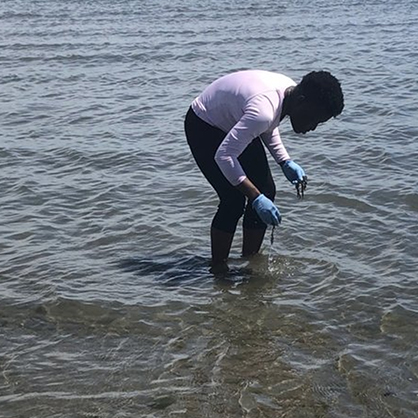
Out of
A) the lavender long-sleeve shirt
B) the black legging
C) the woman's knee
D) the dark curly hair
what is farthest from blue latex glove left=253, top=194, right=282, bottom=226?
the dark curly hair

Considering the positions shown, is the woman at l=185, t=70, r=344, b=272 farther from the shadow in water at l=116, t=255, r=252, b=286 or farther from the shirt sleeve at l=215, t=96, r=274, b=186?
the shadow in water at l=116, t=255, r=252, b=286

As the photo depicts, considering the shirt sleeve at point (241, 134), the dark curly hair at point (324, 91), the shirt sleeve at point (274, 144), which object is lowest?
the shirt sleeve at point (274, 144)

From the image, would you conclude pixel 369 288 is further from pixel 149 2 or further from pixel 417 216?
pixel 149 2

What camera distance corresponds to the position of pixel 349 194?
8281mm

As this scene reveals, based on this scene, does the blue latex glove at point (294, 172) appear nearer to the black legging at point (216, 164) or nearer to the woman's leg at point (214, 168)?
the black legging at point (216, 164)

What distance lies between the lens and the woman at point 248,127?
5348 mm

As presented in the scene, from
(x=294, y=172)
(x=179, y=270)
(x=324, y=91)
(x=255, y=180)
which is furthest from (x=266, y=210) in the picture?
(x=179, y=270)

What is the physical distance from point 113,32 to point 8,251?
560 inches

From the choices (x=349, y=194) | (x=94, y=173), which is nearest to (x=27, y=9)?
(x=94, y=173)

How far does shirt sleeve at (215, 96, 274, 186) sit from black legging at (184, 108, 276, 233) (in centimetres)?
43

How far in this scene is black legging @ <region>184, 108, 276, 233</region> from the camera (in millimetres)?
5938

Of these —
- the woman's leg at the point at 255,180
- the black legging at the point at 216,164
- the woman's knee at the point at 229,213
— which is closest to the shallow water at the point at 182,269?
the woman's leg at the point at 255,180

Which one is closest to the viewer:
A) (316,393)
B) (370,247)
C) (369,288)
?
(316,393)

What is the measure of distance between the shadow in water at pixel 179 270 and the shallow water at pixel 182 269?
0.07 feet
